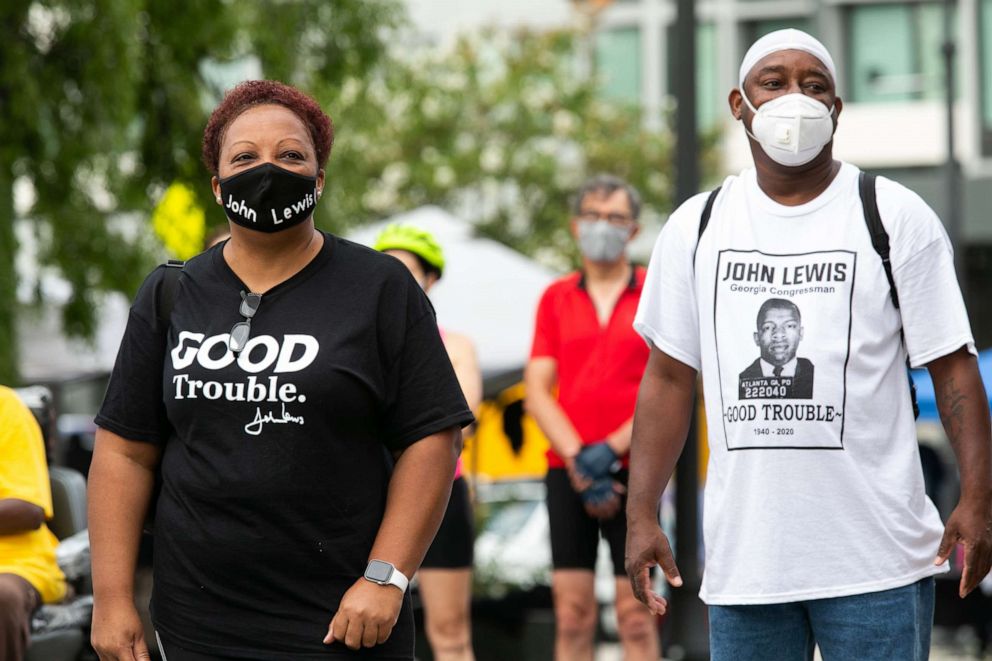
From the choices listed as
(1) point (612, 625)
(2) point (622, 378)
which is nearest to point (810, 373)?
(2) point (622, 378)

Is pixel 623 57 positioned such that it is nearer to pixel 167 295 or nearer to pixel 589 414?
pixel 589 414

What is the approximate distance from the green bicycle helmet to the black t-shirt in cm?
265

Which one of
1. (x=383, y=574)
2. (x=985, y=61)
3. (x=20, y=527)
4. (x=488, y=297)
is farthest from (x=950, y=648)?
(x=985, y=61)

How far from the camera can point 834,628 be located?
13.0ft

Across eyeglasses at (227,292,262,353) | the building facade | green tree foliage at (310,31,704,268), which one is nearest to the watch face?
eyeglasses at (227,292,262,353)

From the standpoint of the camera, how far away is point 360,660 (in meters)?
3.68

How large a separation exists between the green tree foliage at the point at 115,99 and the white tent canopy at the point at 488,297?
1.79m

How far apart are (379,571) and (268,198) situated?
0.83 m

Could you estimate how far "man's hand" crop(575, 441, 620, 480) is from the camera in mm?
6758

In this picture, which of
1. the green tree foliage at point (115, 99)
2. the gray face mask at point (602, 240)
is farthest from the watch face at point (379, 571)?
the green tree foliage at point (115, 99)

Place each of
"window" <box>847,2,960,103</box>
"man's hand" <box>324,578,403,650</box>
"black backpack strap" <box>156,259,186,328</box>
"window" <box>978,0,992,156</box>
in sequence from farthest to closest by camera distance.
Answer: "window" <box>847,2,960,103</box>
"window" <box>978,0,992,156</box>
"black backpack strap" <box>156,259,186,328</box>
"man's hand" <box>324,578,403,650</box>

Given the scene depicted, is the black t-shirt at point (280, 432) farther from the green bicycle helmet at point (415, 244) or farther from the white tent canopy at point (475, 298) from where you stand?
the white tent canopy at point (475, 298)

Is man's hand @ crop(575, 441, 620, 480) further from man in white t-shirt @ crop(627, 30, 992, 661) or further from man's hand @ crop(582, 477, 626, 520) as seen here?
man in white t-shirt @ crop(627, 30, 992, 661)

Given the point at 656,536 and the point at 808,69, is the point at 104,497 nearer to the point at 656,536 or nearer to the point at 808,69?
the point at 656,536
